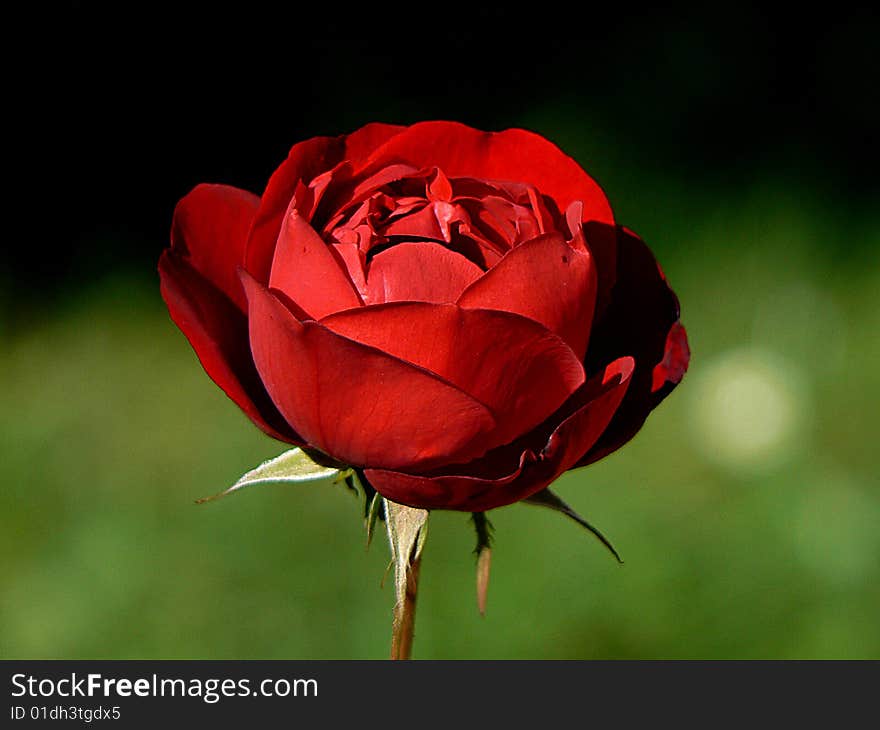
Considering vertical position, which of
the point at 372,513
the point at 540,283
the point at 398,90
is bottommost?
the point at 372,513

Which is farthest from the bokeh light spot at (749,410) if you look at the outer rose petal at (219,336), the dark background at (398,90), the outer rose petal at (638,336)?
the outer rose petal at (219,336)

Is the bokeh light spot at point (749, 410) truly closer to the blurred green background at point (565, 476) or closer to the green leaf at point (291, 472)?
the blurred green background at point (565, 476)

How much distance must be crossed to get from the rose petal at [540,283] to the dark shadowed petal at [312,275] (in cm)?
5

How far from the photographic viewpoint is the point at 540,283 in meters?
0.53

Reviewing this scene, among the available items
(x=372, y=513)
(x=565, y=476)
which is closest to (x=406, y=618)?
(x=372, y=513)

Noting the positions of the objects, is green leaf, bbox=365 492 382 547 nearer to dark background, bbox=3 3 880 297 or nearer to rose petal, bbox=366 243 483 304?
rose petal, bbox=366 243 483 304

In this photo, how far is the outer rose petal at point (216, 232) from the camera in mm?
607

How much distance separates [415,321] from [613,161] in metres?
1.40

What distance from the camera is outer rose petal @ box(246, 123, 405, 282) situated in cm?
60

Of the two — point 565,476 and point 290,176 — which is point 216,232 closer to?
point 290,176

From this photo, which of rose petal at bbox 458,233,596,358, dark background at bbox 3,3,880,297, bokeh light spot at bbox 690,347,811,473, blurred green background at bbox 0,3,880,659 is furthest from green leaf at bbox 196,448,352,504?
dark background at bbox 3,3,880,297

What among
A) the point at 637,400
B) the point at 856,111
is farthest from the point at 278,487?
the point at 856,111

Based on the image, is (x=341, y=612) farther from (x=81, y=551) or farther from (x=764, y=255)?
(x=764, y=255)

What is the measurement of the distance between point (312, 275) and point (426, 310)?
0.20ft
